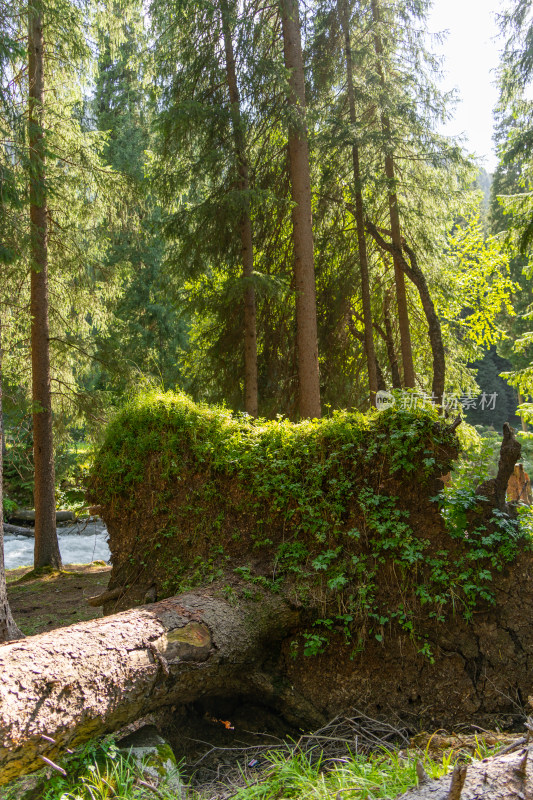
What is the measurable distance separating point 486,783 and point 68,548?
13307 mm

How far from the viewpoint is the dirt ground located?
7.46m

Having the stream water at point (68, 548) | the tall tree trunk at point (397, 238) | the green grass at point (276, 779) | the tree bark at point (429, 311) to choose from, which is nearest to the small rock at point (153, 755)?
the green grass at point (276, 779)

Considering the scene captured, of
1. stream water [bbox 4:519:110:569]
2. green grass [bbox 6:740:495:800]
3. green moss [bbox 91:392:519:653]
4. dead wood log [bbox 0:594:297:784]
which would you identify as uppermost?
green moss [bbox 91:392:519:653]

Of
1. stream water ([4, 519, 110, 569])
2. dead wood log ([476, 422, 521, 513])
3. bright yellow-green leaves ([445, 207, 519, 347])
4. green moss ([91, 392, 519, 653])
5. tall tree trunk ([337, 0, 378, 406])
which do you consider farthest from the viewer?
bright yellow-green leaves ([445, 207, 519, 347])

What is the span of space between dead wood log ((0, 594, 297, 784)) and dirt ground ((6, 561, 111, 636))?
3.61 m

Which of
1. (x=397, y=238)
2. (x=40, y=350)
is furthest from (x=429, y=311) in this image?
(x=40, y=350)

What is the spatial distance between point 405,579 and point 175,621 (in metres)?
1.89

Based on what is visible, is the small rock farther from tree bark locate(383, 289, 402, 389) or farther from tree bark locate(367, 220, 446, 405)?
tree bark locate(383, 289, 402, 389)

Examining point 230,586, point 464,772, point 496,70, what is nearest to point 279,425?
point 230,586

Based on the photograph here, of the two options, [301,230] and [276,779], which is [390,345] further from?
[276,779]

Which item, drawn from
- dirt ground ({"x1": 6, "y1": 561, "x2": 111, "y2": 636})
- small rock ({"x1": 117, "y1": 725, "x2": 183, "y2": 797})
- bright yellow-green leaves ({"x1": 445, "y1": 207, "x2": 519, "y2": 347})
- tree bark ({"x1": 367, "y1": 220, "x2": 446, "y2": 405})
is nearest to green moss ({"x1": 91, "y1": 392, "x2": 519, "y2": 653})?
small rock ({"x1": 117, "y1": 725, "x2": 183, "y2": 797})

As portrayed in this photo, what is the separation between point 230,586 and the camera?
484 cm

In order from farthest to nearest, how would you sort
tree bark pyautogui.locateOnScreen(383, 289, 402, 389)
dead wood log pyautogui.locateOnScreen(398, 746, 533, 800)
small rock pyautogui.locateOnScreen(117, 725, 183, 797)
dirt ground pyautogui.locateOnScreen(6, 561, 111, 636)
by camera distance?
tree bark pyautogui.locateOnScreen(383, 289, 402, 389) → dirt ground pyautogui.locateOnScreen(6, 561, 111, 636) → small rock pyautogui.locateOnScreen(117, 725, 183, 797) → dead wood log pyautogui.locateOnScreen(398, 746, 533, 800)

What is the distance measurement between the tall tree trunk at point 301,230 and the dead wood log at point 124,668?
4.96 metres
